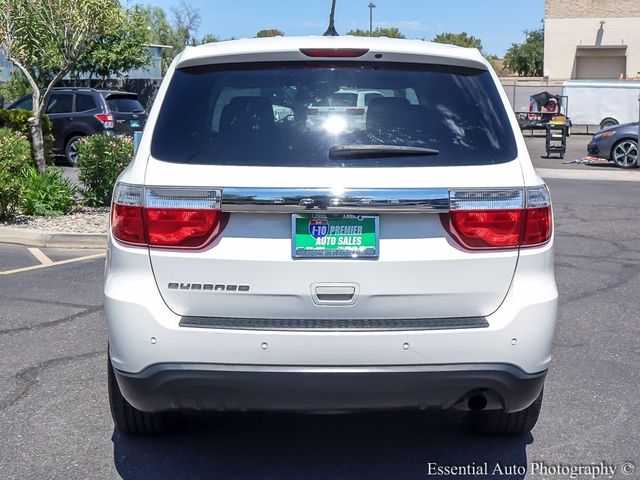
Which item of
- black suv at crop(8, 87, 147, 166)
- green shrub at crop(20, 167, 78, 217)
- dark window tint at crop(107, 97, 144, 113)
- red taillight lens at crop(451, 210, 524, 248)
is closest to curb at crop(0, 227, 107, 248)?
green shrub at crop(20, 167, 78, 217)

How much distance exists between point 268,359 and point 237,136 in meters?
0.96

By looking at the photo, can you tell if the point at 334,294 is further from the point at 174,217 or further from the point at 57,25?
the point at 57,25

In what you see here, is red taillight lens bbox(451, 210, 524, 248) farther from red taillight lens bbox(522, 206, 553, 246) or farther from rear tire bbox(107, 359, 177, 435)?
rear tire bbox(107, 359, 177, 435)

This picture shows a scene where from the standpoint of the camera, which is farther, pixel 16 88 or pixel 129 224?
pixel 16 88

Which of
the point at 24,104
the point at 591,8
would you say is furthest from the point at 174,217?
the point at 591,8

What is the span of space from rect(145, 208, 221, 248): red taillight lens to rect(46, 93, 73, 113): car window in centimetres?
1775

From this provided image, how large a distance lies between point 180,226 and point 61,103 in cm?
1801

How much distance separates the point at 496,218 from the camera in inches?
149

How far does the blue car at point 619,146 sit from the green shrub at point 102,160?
1205 centimetres

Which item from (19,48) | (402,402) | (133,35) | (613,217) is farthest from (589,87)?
(402,402)

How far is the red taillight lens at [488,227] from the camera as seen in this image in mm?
3746

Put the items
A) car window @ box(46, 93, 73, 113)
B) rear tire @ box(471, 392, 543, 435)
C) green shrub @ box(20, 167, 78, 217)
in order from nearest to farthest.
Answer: rear tire @ box(471, 392, 543, 435), green shrub @ box(20, 167, 78, 217), car window @ box(46, 93, 73, 113)

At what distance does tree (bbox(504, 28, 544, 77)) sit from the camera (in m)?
71.9

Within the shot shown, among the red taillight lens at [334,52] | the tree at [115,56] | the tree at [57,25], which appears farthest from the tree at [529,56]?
the red taillight lens at [334,52]
